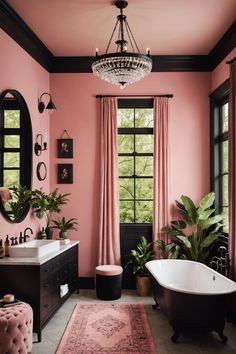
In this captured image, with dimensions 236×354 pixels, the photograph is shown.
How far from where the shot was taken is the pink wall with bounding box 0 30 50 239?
436 centimetres

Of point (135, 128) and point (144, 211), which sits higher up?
point (135, 128)

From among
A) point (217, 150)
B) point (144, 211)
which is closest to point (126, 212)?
point (144, 211)

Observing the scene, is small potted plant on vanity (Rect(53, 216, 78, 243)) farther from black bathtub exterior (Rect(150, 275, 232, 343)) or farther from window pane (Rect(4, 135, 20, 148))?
black bathtub exterior (Rect(150, 275, 232, 343))

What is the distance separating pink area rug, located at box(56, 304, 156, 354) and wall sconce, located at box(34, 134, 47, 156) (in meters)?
2.15

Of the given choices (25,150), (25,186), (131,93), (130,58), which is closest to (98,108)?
(131,93)

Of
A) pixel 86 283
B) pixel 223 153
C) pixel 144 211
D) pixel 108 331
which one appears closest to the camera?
pixel 108 331

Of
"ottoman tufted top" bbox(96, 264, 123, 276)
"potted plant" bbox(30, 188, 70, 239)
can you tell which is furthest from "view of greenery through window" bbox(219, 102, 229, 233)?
"potted plant" bbox(30, 188, 70, 239)

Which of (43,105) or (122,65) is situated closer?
(122,65)

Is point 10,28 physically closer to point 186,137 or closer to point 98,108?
point 98,108

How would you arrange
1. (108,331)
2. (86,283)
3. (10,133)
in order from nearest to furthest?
1. (108,331)
2. (10,133)
3. (86,283)

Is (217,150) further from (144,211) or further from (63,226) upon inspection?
(63,226)

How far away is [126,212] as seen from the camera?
20.3ft

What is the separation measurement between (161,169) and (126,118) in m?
1.00

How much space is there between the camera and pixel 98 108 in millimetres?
6156
